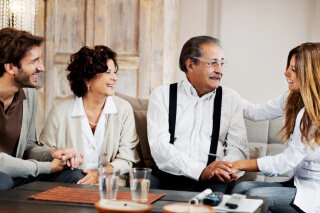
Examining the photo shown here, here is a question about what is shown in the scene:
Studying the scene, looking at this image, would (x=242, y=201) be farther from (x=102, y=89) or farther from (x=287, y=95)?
(x=102, y=89)

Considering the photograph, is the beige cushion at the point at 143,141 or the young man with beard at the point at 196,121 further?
the beige cushion at the point at 143,141

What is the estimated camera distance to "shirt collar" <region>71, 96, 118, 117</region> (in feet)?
10.2

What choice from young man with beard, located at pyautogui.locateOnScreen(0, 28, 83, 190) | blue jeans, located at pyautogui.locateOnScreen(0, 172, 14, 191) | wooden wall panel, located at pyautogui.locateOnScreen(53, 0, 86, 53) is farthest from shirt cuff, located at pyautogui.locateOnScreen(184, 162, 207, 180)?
wooden wall panel, located at pyautogui.locateOnScreen(53, 0, 86, 53)

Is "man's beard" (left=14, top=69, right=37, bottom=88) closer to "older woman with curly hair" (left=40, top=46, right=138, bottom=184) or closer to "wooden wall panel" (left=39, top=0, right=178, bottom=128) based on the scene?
"older woman with curly hair" (left=40, top=46, right=138, bottom=184)

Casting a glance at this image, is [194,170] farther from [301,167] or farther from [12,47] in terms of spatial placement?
[12,47]

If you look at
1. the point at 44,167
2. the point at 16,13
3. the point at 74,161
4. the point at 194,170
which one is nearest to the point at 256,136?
the point at 194,170

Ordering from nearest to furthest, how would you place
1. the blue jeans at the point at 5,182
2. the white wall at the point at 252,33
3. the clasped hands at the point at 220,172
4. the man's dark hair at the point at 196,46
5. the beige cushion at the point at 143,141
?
the blue jeans at the point at 5,182 → the clasped hands at the point at 220,172 → the man's dark hair at the point at 196,46 → the beige cushion at the point at 143,141 → the white wall at the point at 252,33

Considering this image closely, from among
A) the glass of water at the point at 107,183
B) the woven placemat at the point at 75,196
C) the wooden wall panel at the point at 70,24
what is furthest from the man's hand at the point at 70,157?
the wooden wall panel at the point at 70,24

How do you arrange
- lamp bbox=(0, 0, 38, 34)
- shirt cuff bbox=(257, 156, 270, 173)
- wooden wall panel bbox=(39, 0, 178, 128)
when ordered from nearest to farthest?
1. shirt cuff bbox=(257, 156, 270, 173)
2. lamp bbox=(0, 0, 38, 34)
3. wooden wall panel bbox=(39, 0, 178, 128)

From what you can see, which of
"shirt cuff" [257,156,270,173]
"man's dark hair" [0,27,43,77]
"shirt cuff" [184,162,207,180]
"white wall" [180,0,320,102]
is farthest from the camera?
"white wall" [180,0,320,102]

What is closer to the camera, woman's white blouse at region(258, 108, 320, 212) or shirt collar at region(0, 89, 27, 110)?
woman's white blouse at region(258, 108, 320, 212)

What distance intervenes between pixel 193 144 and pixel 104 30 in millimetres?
1843

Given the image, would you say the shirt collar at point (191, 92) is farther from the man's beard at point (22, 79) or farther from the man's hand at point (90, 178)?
the man's beard at point (22, 79)

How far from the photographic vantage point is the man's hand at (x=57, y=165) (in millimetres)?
2750
